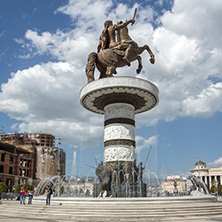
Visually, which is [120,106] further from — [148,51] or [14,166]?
[14,166]

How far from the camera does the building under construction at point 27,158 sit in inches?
1859

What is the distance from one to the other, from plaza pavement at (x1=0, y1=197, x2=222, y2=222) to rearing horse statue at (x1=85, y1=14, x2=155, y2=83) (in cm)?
975

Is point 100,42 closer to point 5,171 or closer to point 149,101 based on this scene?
point 149,101

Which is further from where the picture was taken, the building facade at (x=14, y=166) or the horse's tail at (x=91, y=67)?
the building facade at (x=14, y=166)

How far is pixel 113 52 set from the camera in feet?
60.4

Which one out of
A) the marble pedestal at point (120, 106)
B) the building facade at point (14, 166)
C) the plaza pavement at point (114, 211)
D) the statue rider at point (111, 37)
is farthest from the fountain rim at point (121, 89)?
the building facade at point (14, 166)

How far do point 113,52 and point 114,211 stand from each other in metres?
12.1

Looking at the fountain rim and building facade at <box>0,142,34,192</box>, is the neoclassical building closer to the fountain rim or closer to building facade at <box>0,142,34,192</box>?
building facade at <box>0,142,34,192</box>

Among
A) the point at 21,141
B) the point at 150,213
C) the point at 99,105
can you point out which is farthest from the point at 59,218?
the point at 21,141

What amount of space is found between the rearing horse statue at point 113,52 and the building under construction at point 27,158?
25.5m

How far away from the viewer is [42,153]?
58.3 meters

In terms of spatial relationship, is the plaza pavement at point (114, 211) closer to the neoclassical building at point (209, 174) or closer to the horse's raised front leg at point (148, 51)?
the horse's raised front leg at point (148, 51)

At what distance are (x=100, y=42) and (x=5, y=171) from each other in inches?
1425

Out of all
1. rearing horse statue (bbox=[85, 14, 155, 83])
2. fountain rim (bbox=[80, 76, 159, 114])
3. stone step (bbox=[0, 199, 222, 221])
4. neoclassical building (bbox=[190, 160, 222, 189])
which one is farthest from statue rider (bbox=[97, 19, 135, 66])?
neoclassical building (bbox=[190, 160, 222, 189])
